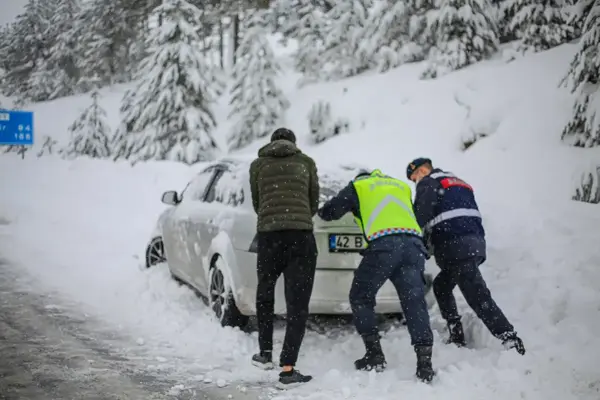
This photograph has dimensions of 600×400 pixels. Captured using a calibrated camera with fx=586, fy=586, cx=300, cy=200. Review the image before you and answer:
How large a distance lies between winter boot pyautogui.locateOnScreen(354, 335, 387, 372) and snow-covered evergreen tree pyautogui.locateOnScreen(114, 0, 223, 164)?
2204 centimetres

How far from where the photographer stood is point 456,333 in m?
5.59

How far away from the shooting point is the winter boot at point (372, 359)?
4906 mm

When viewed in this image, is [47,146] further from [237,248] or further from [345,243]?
[345,243]

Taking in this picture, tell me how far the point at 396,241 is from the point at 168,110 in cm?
2317

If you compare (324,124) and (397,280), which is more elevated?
(324,124)

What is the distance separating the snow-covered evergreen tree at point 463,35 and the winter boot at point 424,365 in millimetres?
15994

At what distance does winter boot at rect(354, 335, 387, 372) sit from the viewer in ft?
16.1

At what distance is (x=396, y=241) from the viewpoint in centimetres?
477

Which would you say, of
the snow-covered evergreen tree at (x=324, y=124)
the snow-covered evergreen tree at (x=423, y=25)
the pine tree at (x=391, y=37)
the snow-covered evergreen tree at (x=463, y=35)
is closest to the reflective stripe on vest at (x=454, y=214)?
the snow-covered evergreen tree at (x=463, y=35)

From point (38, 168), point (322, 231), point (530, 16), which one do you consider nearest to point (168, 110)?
point (38, 168)

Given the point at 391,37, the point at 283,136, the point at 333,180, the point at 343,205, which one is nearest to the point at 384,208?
the point at 343,205

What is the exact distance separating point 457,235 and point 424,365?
120cm

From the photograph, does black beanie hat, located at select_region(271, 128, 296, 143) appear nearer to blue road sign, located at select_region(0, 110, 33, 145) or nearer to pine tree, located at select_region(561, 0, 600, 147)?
pine tree, located at select_region(561, 0, 600, 147)

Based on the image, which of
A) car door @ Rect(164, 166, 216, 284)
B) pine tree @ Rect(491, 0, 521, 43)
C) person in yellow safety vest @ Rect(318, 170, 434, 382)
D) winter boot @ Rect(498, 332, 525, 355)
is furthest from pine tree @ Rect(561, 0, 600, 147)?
pine tree @ Rect(491, 0, 521, 43)
